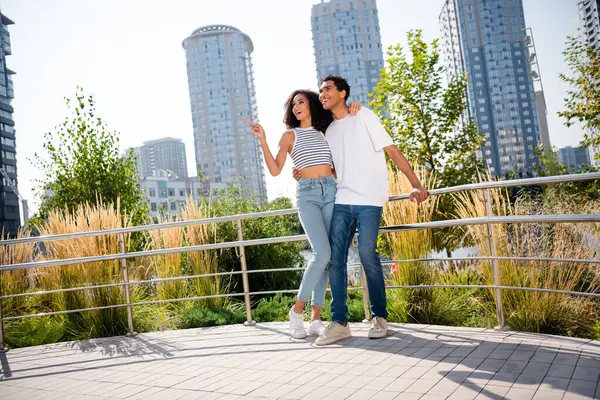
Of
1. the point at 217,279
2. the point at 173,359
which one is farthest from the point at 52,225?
the point at 173,359

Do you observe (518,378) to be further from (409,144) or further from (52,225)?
(409,144)

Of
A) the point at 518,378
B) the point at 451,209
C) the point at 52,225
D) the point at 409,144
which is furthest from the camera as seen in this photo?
the point at 409,144

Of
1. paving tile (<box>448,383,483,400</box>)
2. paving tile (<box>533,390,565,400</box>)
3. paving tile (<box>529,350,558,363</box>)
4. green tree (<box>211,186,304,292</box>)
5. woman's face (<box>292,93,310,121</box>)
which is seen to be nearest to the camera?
paving tile (<box>533,390,565,400</box>)

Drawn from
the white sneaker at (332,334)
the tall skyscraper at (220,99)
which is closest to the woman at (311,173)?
the white sneaker at (332,334)

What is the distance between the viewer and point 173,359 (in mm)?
3305

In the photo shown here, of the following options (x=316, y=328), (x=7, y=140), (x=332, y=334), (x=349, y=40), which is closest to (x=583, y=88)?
(x=316, y=328)

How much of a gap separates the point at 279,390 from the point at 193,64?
115739 mm

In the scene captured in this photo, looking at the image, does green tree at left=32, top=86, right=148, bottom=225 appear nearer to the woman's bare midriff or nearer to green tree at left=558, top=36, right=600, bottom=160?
the woman's bare midriff

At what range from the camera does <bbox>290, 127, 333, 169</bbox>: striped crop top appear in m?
3.27

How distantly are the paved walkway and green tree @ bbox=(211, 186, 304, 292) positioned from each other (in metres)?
3.07

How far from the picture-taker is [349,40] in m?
107

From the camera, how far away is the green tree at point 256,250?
273 inches

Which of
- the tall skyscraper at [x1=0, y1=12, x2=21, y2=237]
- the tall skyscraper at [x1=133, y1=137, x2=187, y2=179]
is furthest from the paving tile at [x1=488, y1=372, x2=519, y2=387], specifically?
the tall skyscraper at [x1=133, y1=137, x2=187, y2=179]

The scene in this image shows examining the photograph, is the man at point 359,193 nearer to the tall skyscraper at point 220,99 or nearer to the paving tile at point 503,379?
the paving tile at point 503,379
